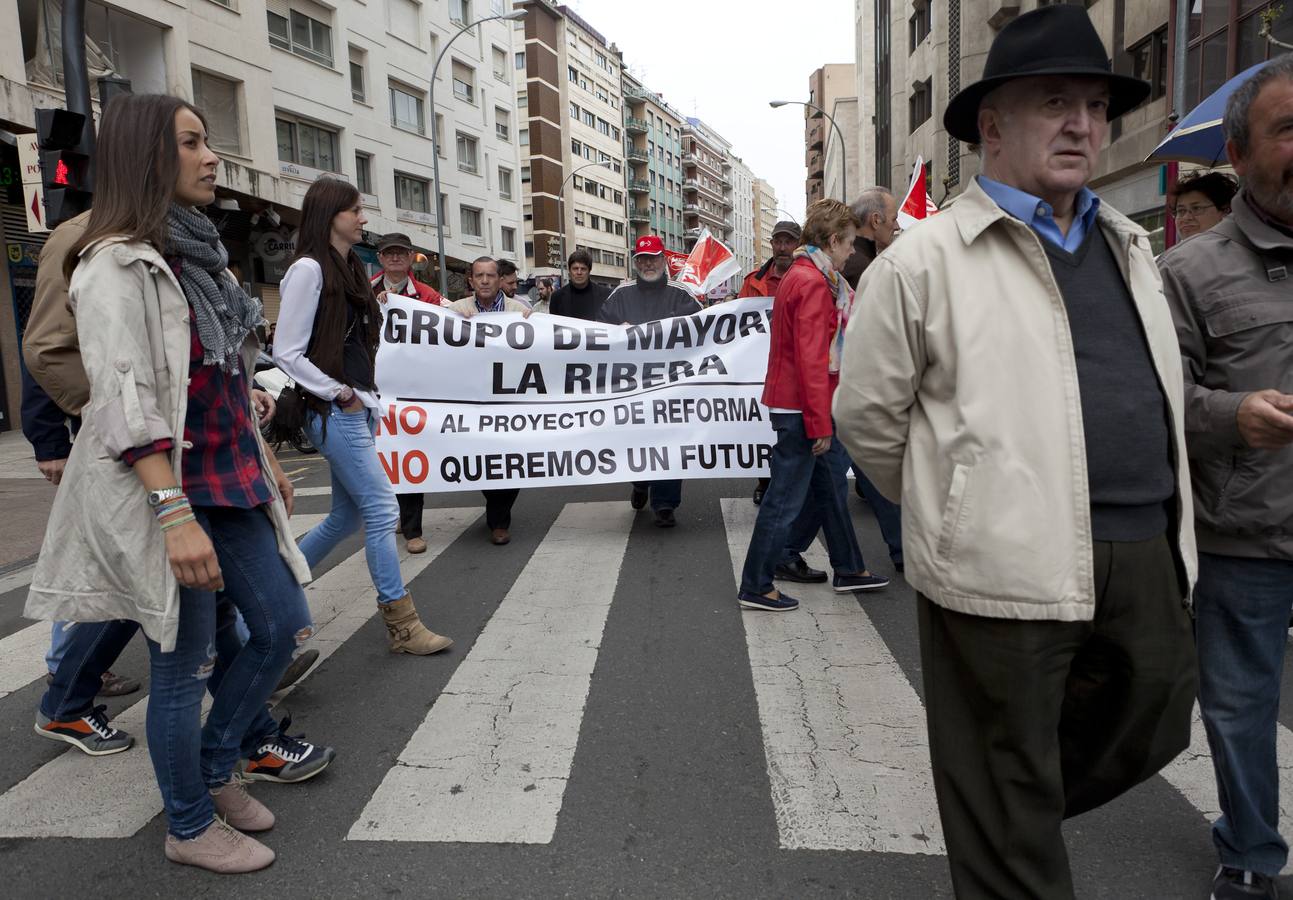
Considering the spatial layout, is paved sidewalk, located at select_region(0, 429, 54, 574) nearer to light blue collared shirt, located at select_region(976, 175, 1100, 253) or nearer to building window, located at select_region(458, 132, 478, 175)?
light blue collared shirt, located at select_region(976, 175, 1100, 253)

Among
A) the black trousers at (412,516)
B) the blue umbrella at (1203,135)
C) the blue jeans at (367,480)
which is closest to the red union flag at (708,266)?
the black trousers at (412,516)

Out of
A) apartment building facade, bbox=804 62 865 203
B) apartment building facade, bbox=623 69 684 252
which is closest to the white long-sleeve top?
apartment building facade, bbox=623 69 684 252

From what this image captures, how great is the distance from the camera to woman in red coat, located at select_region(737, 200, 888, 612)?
473 cm

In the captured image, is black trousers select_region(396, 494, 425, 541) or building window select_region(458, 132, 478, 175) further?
building window select_region(458, 132, 478, 175)

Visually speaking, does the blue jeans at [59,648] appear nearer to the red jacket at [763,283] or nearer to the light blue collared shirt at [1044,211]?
the light blue collared shirt at [1044,211]

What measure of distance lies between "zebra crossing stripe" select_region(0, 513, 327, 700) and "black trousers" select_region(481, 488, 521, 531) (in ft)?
8.99

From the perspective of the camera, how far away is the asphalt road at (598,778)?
2.56 metres

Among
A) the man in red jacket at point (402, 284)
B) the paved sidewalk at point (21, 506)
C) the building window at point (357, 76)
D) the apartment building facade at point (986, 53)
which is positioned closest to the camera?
the man in red jacket at point (402, 284)

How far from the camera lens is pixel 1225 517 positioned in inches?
90.2

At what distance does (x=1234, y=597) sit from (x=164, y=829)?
118 inches

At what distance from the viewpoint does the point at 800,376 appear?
477 cm

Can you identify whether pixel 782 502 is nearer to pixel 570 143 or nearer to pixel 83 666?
pixel 83 666

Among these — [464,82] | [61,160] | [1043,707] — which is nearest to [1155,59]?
[61,160]

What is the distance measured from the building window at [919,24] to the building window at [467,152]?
19.2m
